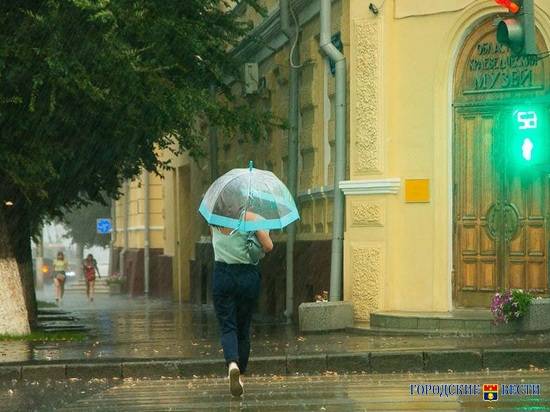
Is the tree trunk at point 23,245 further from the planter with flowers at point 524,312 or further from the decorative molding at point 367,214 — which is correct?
the planter with flowers at point 524,312

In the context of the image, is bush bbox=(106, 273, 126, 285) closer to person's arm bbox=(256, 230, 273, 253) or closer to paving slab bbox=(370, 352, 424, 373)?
paving slab bbox=(370, 352, 424, 373)

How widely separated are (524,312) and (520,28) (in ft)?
12.2

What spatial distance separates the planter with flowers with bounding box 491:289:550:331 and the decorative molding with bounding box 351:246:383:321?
2.43 m

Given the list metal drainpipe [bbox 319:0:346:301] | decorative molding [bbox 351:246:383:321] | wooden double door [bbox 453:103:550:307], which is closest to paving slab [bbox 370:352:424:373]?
wooden double door [bbox 453:103:550:307]

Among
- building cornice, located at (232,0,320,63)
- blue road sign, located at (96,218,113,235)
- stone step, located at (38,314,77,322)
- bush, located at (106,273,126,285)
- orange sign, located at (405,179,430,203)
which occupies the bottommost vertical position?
stone step, located at (38,314,77,322)

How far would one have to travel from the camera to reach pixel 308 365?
581 inches

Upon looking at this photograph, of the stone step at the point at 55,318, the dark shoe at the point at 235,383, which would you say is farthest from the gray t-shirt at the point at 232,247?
the stone step at the point at 55,318

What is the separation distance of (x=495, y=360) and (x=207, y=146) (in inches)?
819

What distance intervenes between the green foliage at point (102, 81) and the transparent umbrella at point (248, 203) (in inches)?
229

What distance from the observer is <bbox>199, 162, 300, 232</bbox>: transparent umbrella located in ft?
41.1

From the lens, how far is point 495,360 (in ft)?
48.2

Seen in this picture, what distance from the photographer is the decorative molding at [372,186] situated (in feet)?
A: 63.9

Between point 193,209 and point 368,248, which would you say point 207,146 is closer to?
point 193,209

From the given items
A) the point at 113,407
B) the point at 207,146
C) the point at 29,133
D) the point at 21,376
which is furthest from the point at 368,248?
the point at 207,146
